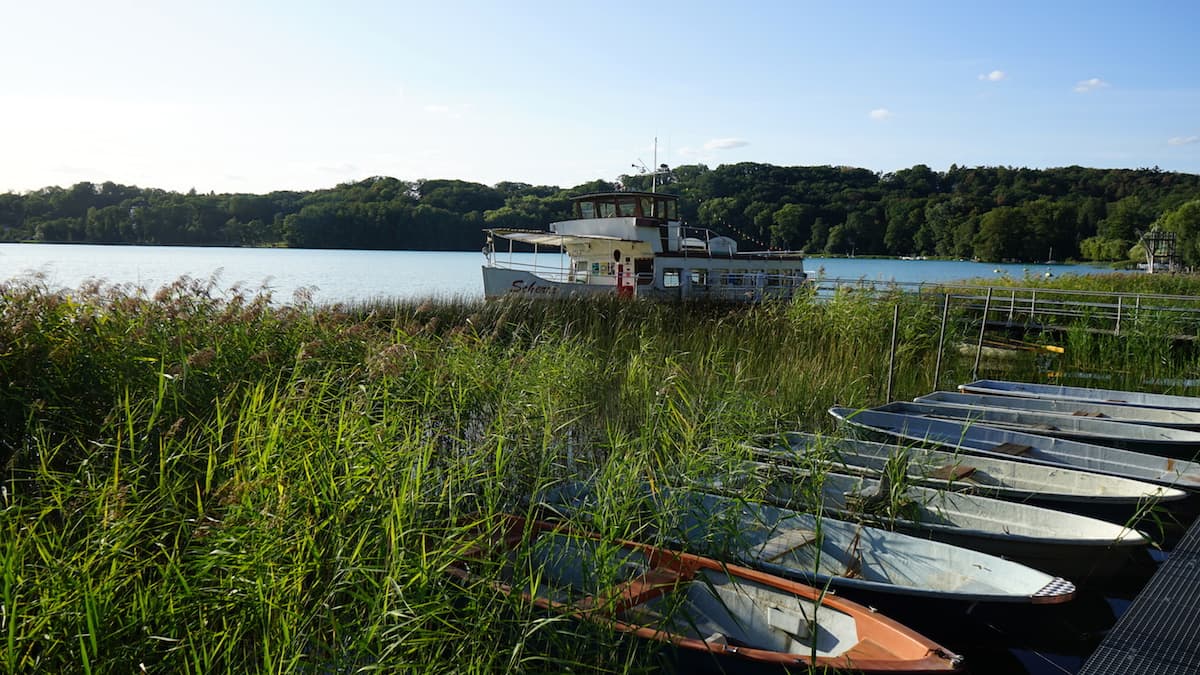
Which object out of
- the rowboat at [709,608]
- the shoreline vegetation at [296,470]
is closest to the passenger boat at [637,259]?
the shoreline vegetation at [296,470]

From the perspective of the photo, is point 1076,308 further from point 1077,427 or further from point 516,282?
point 516,282

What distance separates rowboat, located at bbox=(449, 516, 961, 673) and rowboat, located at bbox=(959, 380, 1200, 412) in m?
6.80

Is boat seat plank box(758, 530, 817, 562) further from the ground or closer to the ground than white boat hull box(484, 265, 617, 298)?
closer to the ground

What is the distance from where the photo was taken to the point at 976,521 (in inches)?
206

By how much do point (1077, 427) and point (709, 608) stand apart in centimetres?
578

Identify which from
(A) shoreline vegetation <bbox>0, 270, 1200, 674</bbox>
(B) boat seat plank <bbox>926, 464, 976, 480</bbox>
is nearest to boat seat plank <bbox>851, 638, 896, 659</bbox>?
(A) shoreline vegetation <bbox>0, 270, 1200, 674</bbox>

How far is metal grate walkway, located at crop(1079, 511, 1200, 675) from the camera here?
11.4 ft

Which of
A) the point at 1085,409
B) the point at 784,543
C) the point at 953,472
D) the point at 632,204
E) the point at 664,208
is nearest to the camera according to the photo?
the point at 784,543

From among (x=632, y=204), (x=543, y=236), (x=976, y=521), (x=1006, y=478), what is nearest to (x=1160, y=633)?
(x=976, y=521)

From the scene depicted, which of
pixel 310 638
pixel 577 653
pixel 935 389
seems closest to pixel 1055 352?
pixel 935 389

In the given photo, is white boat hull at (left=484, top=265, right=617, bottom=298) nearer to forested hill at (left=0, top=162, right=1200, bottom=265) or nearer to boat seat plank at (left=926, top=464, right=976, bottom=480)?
boat seat plank at (left=926, top=464, right=976, bottom=480)

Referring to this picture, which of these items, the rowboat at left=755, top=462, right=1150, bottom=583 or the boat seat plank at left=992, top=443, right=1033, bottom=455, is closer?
the rowboat at left=755, top=462, right=1150, bottom=583

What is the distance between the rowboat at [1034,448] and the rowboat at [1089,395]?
7.70 ft

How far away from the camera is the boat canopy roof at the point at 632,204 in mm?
23469
